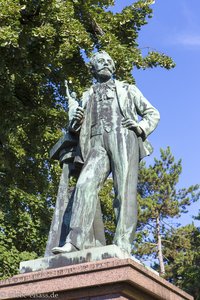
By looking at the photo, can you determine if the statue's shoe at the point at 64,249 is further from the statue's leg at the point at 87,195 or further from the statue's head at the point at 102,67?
the statue's head at the point at 102,67

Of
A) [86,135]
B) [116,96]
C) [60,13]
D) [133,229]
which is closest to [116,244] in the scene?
[133,229]

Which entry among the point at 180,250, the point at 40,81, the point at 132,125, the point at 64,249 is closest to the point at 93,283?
the point at 64,249

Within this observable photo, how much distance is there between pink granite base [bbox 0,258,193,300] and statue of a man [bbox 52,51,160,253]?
444 millimetres

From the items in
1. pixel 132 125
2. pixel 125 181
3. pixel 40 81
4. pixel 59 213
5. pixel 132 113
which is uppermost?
pixel 40 81

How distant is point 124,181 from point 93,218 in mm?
485

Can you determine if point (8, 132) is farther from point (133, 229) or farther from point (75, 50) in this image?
point (133, 229)

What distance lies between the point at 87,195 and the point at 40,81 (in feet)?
26.8

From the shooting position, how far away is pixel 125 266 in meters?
4.82

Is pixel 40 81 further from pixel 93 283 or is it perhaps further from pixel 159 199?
pixel 159 199

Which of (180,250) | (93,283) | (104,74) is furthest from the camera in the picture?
(180,250)

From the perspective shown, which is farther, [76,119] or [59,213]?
[76,119]

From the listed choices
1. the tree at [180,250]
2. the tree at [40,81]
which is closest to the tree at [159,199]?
the tree at [180,250]

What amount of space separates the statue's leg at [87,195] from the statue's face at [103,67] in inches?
36.9

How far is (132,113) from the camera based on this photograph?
638 cm
